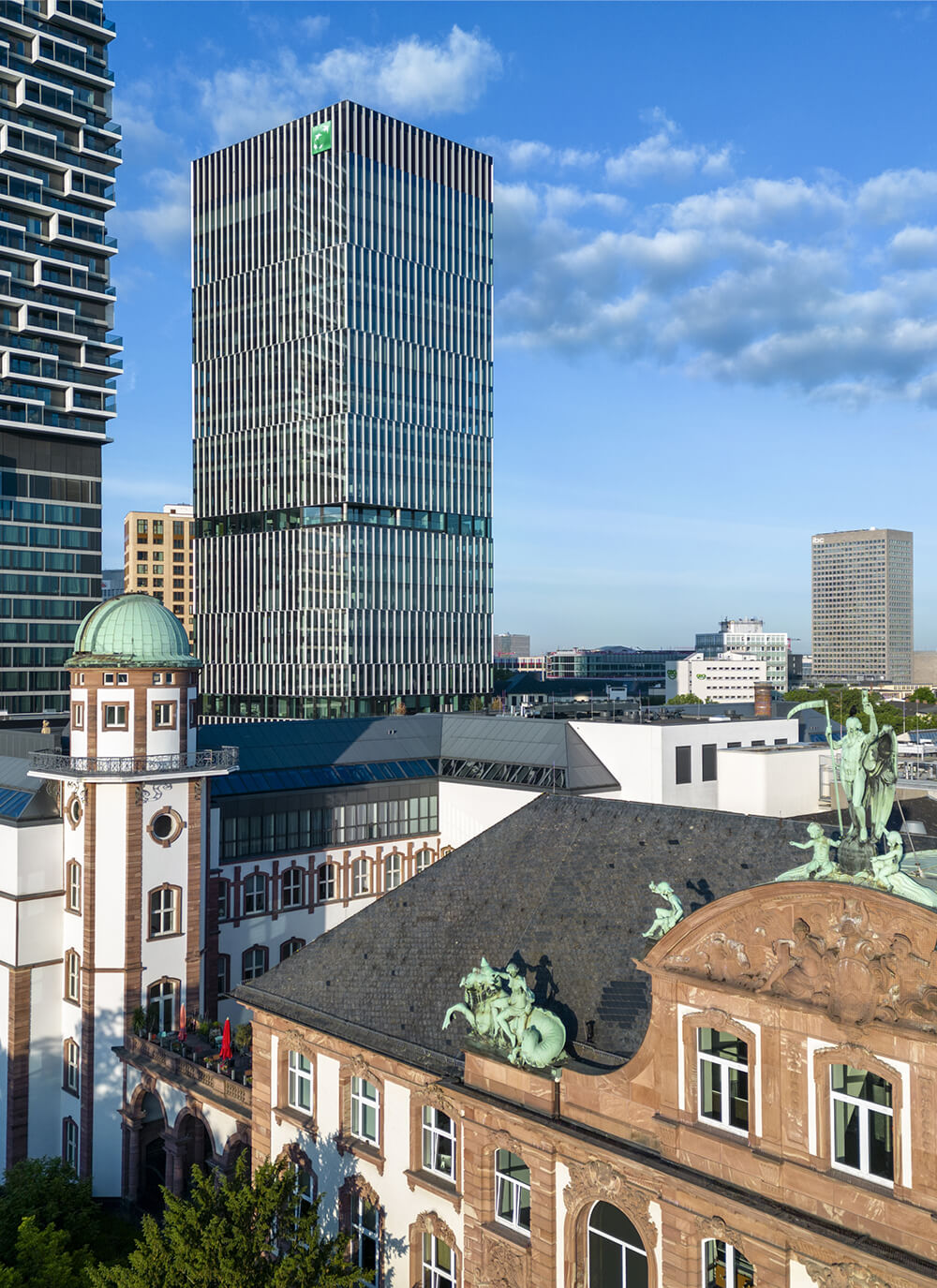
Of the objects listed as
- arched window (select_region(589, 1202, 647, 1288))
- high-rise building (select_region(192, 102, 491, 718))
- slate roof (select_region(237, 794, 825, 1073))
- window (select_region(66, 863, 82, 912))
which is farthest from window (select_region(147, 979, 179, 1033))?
high-rise building (select_region(192, 102, 491, 718))

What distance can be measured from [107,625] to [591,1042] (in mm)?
37352

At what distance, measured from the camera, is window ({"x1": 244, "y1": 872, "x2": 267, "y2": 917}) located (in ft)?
228

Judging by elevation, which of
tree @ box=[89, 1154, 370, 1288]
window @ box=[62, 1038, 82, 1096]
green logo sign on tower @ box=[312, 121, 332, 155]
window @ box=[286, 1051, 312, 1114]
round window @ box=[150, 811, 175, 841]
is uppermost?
green logo sign on tower @ box=[312, 121, 332, 155]

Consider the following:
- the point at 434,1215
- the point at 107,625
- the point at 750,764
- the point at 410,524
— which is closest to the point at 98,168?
the point at 410,524

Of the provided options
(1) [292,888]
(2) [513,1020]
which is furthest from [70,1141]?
(2) [513,1020]

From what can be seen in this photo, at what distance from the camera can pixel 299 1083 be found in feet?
132

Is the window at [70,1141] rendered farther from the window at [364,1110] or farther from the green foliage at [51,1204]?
the window at [364,1110]

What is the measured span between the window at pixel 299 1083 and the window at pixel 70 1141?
79.8 ft

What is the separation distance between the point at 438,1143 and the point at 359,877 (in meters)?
42.7

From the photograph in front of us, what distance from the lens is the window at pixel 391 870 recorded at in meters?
78.9

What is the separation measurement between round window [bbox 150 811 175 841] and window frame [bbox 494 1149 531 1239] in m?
31.2

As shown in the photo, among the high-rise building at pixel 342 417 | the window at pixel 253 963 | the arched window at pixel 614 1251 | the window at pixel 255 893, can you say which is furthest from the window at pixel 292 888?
the high-rise building at pixel 342 417

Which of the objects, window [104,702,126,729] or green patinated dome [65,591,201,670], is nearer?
window [104,702,126,729]

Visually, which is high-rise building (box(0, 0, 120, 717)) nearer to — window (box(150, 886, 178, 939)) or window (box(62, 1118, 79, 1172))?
window (box(62, 1118, 79, 1172))
